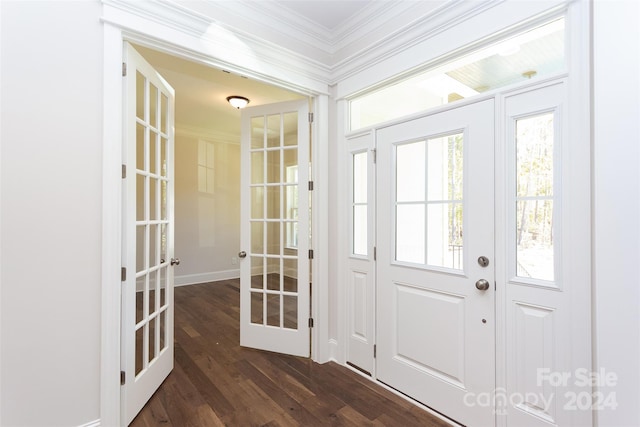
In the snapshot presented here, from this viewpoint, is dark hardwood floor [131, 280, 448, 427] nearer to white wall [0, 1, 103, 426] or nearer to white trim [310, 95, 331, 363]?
white trim [310, 95, 331, 363]

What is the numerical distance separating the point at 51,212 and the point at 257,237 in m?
1.56

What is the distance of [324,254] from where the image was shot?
266 cm

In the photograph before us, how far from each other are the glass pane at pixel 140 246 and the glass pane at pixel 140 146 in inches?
16.8

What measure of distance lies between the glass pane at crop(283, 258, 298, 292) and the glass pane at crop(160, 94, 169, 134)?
151cm

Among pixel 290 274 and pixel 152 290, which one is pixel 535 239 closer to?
pixel 290 274

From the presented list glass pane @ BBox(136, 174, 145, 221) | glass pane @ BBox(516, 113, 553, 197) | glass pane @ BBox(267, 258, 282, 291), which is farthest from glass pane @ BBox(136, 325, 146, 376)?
glass pane @ BBox(516, 113, 553, 197)

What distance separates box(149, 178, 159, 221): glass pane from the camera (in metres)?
2.08

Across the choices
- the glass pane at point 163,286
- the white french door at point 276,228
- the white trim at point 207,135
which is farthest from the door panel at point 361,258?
the white trim at point 207,135

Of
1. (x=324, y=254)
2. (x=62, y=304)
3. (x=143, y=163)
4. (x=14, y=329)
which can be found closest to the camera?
(x=14, y=329)

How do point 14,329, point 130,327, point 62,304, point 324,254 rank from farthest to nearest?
point 324,254, point 130,327, point 62,304, point 14,329

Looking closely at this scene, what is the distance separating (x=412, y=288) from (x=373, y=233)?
1.72ft

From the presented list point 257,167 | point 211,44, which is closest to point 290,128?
point 257,167

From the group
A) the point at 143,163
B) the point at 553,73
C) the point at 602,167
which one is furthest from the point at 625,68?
the point at 143,163

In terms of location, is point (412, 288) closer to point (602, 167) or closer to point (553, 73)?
point (602, 167)
